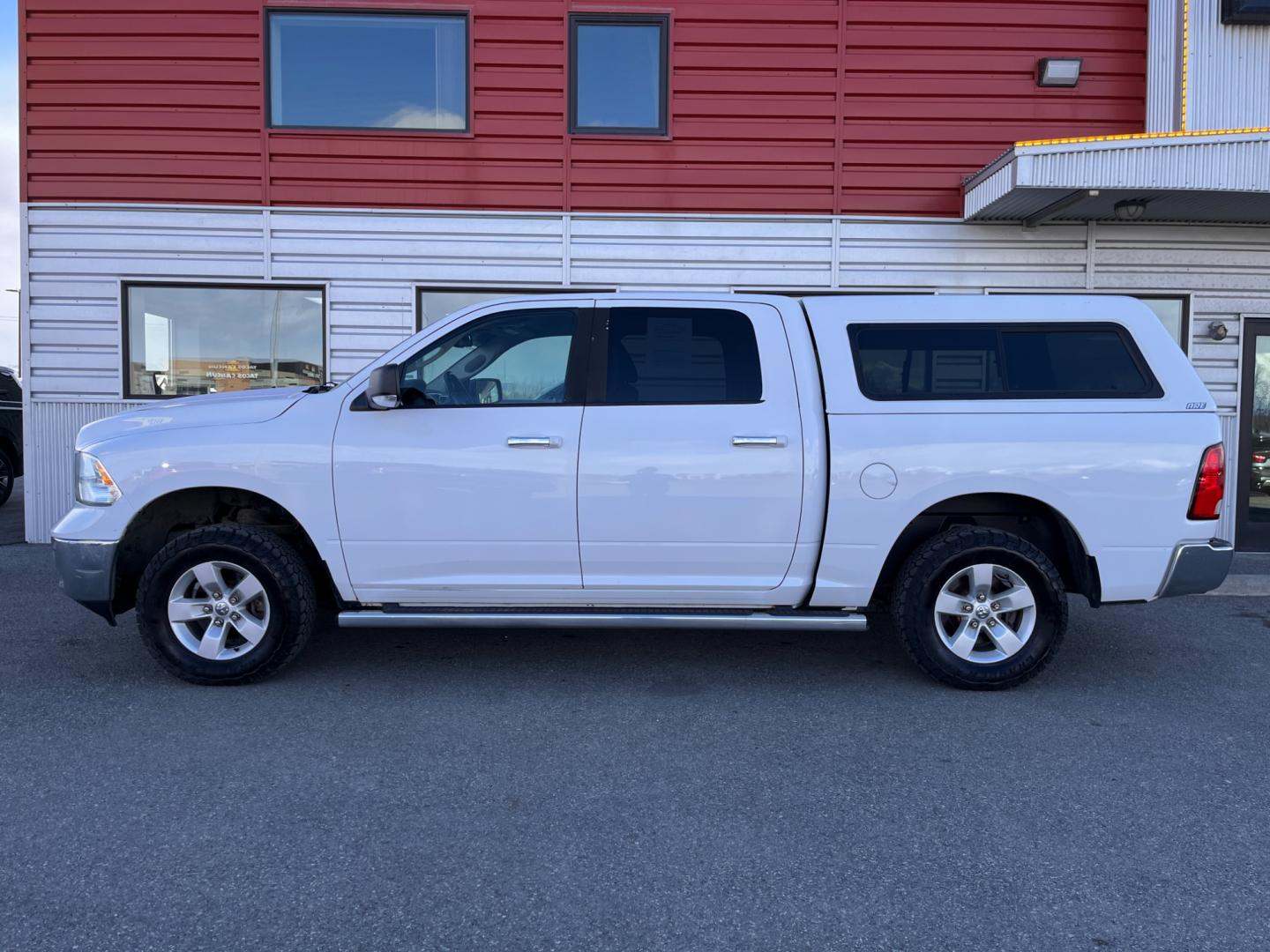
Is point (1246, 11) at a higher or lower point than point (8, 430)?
higher

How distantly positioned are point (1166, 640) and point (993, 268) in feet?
14.3

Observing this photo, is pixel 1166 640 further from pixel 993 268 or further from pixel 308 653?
pixel 308 653

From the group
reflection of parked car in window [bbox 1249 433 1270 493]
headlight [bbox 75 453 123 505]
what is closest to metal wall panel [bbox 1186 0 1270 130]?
reflection of parked car in window [bbox 1249 433 1270 493]

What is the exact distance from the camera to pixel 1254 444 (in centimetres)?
928

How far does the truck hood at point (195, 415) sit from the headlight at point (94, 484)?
3.9 inches

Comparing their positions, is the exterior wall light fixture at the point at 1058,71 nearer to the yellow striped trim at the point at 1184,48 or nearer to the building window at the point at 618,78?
the yellow striped trim at the point at 1184,48

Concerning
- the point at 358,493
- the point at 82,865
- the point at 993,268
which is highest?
the point at 993,268

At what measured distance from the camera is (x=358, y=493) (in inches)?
185

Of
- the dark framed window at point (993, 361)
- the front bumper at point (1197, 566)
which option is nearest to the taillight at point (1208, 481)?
the front bumper at point (1197, 566)

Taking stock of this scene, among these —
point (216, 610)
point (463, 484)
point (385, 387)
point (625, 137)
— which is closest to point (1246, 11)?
point (625, 137)

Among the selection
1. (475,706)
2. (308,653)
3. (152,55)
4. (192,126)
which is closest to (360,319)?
(192,126)

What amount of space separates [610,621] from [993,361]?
2299 mm

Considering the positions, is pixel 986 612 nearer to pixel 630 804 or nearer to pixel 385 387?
pixel 630 804

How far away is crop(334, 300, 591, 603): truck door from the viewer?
468 centimetres
